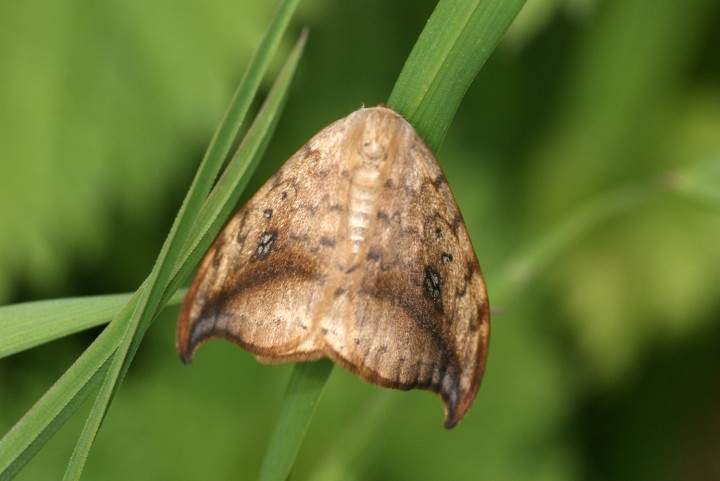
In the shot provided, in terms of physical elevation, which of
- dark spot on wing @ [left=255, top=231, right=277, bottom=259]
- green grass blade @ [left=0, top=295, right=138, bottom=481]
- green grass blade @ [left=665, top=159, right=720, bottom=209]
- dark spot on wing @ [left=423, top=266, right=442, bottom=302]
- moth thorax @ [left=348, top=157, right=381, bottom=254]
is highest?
green grass blade @ [left=665, top=159, right=720, bottom=209]

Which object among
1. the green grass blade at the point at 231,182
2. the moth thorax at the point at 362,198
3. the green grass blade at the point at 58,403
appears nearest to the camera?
the green grass blade at the point at 58,403

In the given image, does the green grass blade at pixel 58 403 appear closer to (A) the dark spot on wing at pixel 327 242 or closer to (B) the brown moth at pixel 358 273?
(B) the brown moth at pixel 358 273

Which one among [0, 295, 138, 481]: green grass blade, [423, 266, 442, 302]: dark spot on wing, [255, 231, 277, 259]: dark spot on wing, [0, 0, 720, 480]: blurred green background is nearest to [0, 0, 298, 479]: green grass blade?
[0, 295, 138, 481]: green grass blade

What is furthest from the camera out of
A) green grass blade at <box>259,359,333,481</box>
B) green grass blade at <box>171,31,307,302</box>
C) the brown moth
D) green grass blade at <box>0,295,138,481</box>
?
the brown moth

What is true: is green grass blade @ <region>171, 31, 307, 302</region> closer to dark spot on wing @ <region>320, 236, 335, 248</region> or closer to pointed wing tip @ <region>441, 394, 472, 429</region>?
dark spot on wing @ <region>320, 236, 335, 248</region>

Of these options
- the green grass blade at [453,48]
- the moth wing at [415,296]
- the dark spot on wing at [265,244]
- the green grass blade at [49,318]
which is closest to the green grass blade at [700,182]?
the moth wing at [415,296]

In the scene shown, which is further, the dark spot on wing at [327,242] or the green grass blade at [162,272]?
the dark spot on wing at [327,242]
